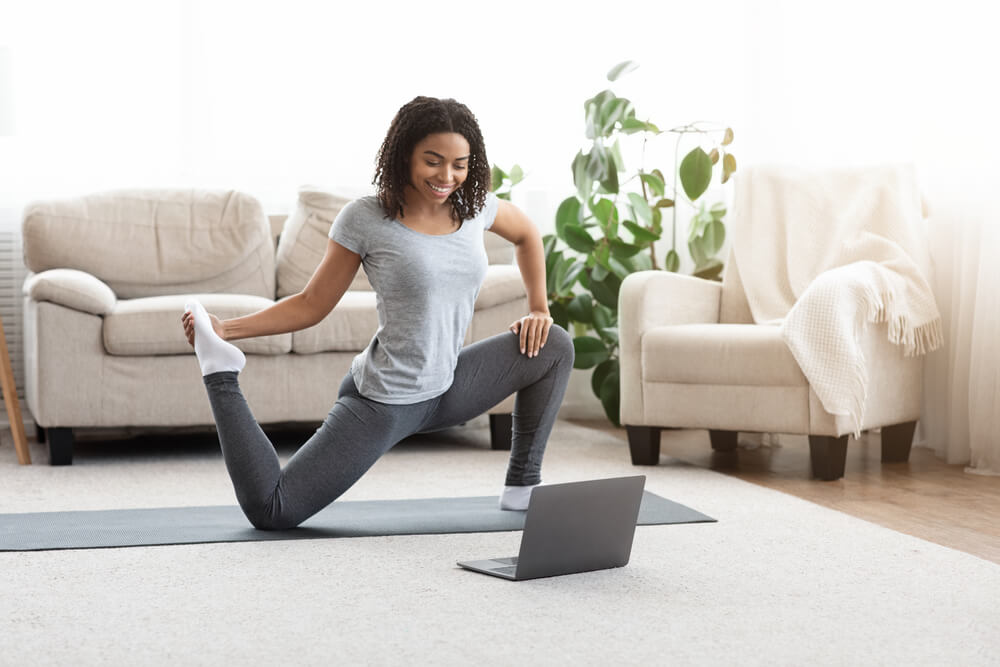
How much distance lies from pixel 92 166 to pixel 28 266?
591 mm

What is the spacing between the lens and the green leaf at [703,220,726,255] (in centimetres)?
409

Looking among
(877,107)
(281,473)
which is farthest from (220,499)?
(877,107)

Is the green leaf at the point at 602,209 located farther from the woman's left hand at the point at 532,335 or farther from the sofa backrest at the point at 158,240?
the woman's left hand at the point at 532,335

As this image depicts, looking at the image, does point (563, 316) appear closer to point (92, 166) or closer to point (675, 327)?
point (675, 327)

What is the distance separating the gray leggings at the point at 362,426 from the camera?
211 centimetres

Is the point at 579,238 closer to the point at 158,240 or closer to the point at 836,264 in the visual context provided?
the point at 836,264

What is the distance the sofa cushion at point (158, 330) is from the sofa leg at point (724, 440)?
50.7 inches

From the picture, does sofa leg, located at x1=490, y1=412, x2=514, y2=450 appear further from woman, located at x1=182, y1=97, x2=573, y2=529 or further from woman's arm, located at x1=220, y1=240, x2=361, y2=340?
woman's arm, located at x1=220, y1=240, x2=361, y2=340

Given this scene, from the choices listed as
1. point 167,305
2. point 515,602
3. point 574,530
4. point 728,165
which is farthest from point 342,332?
point 515,602

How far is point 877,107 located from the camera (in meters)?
3.71

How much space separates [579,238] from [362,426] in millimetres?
1900

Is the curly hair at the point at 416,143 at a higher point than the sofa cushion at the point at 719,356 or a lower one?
higher

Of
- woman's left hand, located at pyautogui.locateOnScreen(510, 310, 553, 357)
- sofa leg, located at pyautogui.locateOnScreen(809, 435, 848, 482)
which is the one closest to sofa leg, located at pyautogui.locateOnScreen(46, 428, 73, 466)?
woman's left hand, located at pyautogui.locateOnScreen(510, 310, 553, 357)

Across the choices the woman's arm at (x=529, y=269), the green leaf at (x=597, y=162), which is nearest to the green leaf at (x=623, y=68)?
the green leaf at (x=597, y=162)
